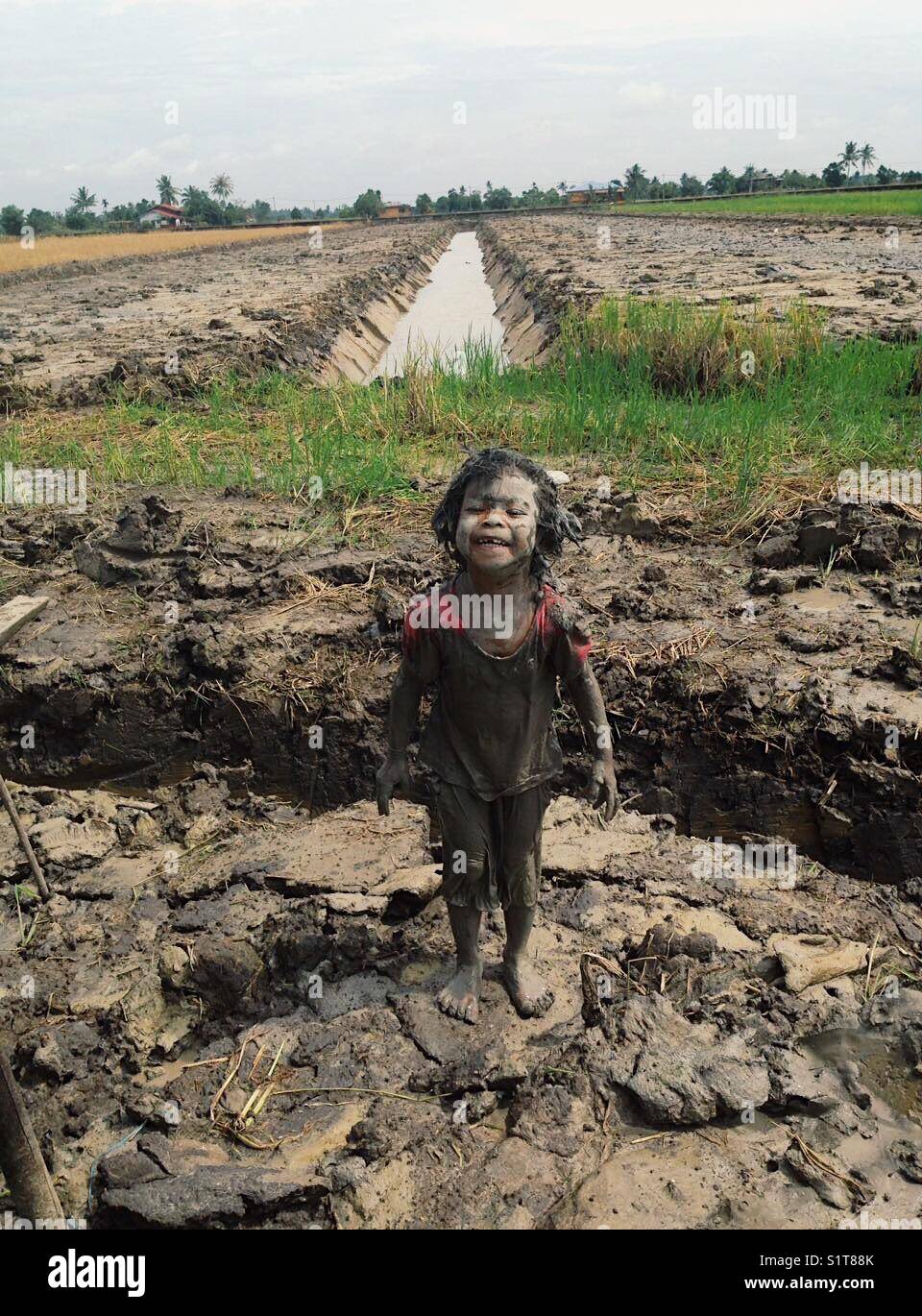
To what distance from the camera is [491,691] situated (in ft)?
7.75

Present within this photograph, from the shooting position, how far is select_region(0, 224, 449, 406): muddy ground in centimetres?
825

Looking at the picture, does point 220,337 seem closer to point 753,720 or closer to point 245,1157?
point 753,720

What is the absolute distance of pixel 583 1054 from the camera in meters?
2.47

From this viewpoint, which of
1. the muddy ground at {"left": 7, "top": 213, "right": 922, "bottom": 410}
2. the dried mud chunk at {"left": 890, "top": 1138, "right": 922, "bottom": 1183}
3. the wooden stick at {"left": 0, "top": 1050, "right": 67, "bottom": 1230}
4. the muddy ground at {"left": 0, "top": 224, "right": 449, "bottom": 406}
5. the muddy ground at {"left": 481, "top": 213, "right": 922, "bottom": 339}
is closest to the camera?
the wooden stick at {"left": 0, "top": 1050, "right": 67, "bottom": 1230}

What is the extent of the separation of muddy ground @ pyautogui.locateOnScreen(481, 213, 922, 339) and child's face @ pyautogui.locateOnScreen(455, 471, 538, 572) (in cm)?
687

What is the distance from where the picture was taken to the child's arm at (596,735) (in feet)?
7.97

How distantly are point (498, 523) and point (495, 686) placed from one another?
45 centimetres

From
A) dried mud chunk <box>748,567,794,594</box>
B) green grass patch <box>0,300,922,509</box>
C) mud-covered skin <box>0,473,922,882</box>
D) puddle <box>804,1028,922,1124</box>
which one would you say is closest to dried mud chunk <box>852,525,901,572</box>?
mud-covered skin <box>0,473,922,882</box>

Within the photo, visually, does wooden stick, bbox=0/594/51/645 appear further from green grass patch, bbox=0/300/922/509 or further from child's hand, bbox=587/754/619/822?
child's hand, bbox=587/754/619/822

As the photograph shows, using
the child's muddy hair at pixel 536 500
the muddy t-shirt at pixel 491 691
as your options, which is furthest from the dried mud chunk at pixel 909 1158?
the child's muddy hair at pixel 536 500

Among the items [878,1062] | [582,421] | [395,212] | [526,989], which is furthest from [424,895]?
[395,212]

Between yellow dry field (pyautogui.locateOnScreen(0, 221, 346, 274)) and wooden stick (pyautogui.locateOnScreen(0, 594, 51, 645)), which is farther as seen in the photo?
yellow dry field (pyautogui.locateOnScreen(0, 221, 346, 274))

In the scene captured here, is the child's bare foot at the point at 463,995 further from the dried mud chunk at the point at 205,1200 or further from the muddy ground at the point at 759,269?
the muddy ground at the point at 759,269

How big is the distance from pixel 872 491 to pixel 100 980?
171 inches
